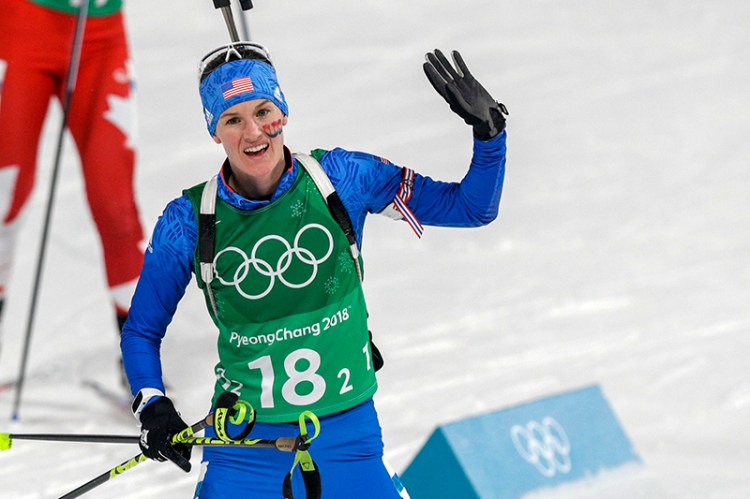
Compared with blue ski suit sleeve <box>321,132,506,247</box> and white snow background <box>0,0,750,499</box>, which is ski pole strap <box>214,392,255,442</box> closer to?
blue ski suit sleeve <box>321,132,506,247</box>

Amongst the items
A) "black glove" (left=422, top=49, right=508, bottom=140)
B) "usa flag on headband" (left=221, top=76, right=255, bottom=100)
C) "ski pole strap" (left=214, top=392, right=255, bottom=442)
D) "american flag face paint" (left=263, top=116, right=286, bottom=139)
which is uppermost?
"usa flag on headband" (left=221, top=76, right=255, bottom=100)

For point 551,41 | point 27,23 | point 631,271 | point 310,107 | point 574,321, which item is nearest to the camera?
point 27,23

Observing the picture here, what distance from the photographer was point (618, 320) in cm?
599

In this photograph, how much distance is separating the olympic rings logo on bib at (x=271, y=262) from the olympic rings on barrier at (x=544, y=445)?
1283mm

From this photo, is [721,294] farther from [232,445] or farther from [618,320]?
[232,445]

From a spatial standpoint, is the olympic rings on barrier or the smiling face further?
the olympic rings on barrier

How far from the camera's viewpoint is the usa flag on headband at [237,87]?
3031mm

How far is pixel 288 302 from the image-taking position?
10.0 feet

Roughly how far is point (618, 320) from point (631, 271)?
505 mm

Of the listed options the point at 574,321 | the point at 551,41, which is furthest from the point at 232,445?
the point at 551,41

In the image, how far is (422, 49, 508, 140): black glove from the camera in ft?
9.75

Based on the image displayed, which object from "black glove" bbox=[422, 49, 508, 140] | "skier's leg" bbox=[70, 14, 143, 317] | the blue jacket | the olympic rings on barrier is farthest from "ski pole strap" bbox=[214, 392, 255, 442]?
"skier's leg" bbox=[70, 14, 143, 317]

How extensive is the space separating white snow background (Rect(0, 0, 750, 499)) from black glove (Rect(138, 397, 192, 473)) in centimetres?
147

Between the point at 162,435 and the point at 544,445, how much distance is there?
1.55 meters
